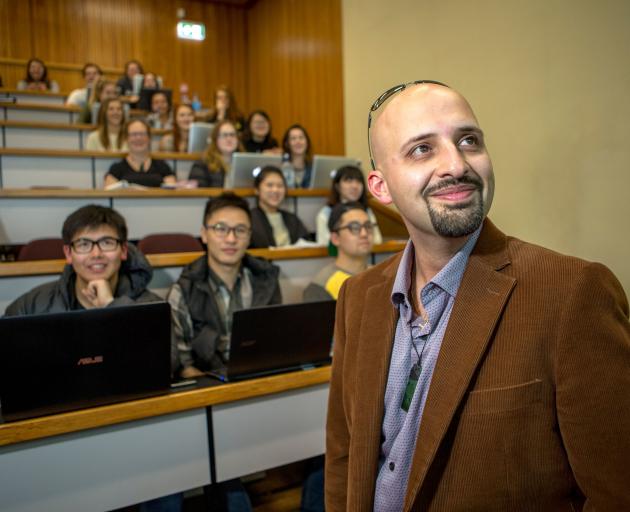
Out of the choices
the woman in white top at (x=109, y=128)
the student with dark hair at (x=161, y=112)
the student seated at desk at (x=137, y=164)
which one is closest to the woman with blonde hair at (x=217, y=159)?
the student seated at desk at (x=137, y=164)

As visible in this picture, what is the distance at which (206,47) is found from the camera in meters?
6.38

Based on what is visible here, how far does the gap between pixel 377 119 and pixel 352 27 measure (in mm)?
3661

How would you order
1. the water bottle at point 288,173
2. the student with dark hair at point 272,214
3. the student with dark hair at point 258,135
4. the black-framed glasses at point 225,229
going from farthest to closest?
the student with dark hair at point 258,135, the water bottle at point 288,173, the student with dark hair at point 272,214, the black-framed glasses at point 225,229

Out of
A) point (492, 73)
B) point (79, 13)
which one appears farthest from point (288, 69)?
point (492, 73)

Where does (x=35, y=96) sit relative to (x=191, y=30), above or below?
below

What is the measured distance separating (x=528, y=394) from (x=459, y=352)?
8 cm

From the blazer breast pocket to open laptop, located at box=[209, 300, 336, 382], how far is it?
24.7 inches

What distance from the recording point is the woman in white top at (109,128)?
12.1 ft

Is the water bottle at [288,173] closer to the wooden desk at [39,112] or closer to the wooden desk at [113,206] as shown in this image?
the wooden desk at [113,206]

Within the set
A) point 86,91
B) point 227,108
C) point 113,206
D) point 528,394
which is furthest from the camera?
point 86,91

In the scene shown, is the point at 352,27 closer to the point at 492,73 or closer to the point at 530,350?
the point at 492,73

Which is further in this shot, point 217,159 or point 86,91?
point 86,91

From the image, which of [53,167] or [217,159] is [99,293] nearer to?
[53,167]

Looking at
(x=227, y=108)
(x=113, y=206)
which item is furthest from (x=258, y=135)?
(x=113, y=206)
